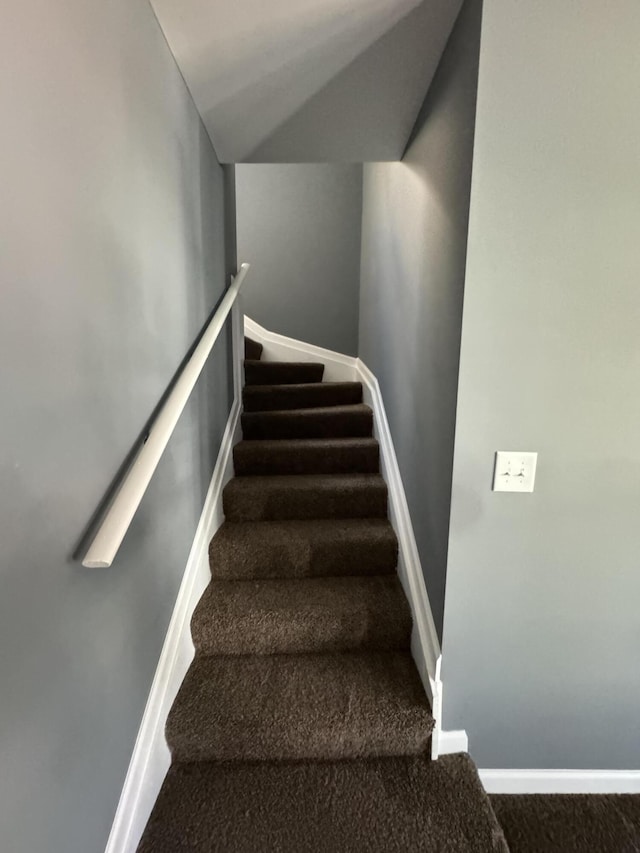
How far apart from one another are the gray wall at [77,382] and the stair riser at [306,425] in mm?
1283

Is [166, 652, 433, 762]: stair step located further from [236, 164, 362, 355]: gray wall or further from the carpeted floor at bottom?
[236, 164, 362, 355]: gray wall

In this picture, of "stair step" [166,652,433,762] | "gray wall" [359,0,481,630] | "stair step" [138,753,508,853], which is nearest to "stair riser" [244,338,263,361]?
"gray wall" [359,0,481,630]

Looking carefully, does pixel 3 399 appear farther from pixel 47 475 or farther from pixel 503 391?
pixel 503 391

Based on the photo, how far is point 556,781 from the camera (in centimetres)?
158

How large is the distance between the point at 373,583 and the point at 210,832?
907mm

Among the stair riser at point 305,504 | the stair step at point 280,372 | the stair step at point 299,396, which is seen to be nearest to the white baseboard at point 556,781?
the stair riser at point 305,504

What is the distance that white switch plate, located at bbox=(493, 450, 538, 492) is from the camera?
1385 mm

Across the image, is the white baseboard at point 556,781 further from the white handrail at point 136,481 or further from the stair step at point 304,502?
the white handrail at point 136,481

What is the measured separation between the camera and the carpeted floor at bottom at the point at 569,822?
55.4 inches

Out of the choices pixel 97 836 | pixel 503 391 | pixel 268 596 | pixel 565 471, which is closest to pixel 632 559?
pixel 565 471

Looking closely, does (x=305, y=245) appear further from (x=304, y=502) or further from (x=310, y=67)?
(x=310, y=67)

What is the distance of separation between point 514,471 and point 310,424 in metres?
1.52

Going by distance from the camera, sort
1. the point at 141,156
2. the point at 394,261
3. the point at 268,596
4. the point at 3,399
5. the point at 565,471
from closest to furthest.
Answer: the point at 3,399
the point at 141,156
the point at 565,471
the point at 268,596
the point at 394,261

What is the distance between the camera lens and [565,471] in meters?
1.40
